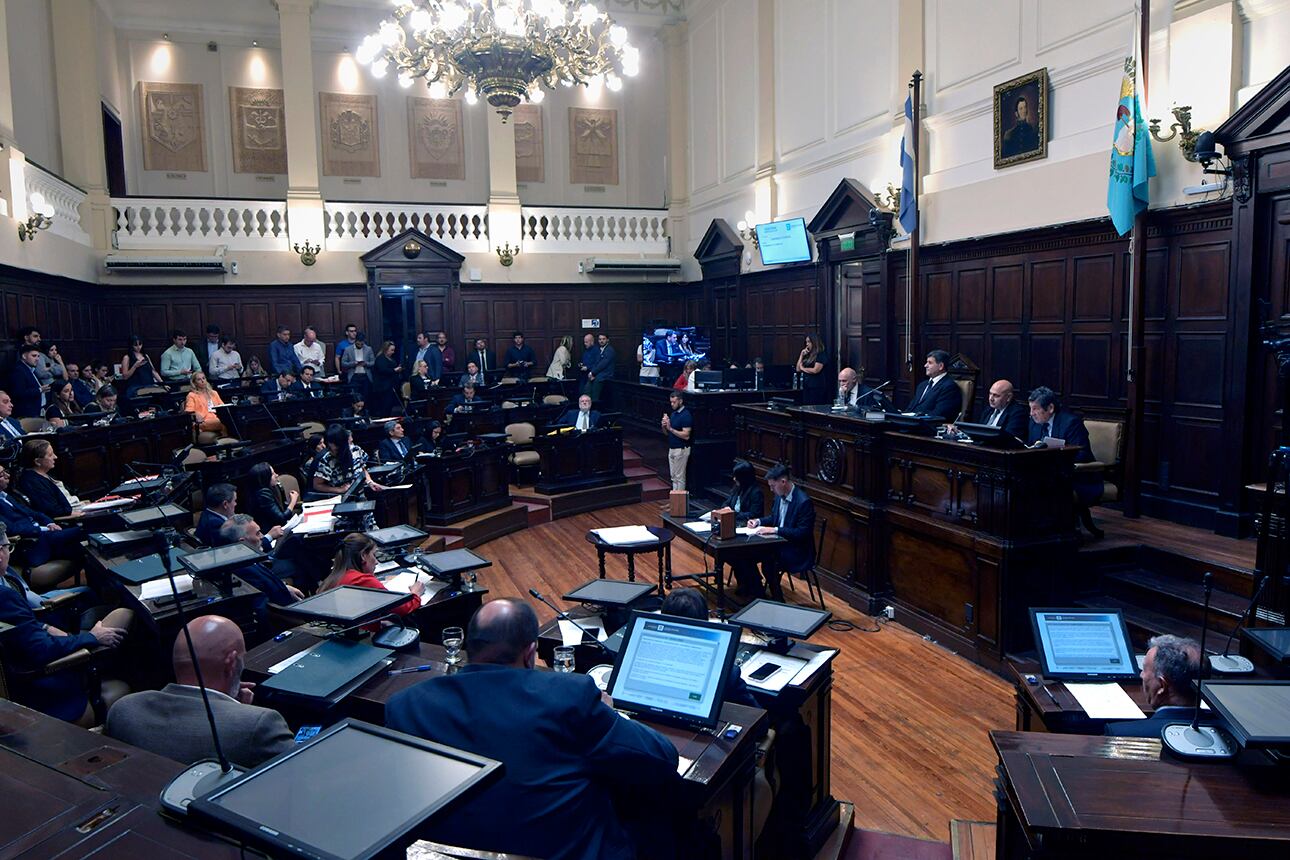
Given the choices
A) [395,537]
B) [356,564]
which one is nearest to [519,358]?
[395,537]

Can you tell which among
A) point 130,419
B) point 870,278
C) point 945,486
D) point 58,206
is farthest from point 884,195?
point 58,206

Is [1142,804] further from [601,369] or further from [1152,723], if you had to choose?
[601,369]

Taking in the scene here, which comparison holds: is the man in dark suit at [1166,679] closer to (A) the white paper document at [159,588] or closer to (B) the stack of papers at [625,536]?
(B) the stack of papers at [625,536]

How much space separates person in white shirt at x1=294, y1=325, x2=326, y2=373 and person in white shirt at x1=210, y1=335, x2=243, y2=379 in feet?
2.77

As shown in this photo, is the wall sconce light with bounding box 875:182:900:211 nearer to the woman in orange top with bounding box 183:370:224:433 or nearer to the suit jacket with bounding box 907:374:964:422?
the suit jacket with bounding box 907:374:964:422

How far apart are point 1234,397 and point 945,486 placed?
233 cm

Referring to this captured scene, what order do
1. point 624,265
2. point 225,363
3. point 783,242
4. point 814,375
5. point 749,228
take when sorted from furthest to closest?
point 624,265, point 749,228, point 225,363, point 783,242, point 814,375

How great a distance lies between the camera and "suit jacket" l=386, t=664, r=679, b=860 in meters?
2.02

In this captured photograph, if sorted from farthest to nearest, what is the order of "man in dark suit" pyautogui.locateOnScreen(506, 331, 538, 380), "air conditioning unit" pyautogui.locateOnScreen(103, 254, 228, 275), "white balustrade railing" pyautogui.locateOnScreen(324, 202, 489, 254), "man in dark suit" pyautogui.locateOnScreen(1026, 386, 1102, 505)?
"white balustrade railing" pyautogui.locateOnScreen(324, 202, 489, 254), "man in dark suit" pyautogui.locateOnScreen(506, 331, 538, 380), "air conditioning unit" pyautogui.locateOnScreen(103, 254, 228, 275), "man in dark suit" pyautogui.locateOnScreen(1026, 386, 1102, 505)

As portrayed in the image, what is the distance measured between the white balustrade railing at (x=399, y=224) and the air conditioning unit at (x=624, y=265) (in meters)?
1.76

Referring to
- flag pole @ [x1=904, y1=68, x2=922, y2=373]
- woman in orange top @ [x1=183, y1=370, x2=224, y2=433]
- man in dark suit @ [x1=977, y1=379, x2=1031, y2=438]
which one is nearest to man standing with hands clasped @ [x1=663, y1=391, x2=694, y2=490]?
flag pole @ [x1=904, y1=68, x2=922, y2=373]

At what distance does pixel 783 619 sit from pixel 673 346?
33.9 feet

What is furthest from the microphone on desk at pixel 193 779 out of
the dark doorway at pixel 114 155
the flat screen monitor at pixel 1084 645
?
the dark doorway at pixel 114 155

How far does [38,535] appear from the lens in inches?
204
